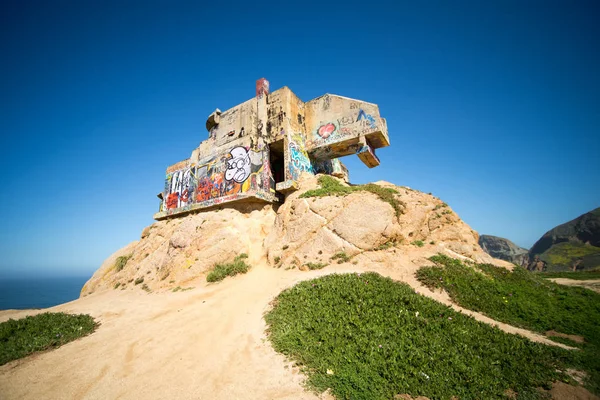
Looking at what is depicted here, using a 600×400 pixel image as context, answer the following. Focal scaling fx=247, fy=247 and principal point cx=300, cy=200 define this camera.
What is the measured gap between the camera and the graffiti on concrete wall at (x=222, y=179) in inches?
765

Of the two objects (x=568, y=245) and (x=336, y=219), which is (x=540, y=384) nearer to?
(x=336, y=219)

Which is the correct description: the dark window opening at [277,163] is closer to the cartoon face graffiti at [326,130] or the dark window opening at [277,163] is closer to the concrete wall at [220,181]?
the concrete wall at [220,181]

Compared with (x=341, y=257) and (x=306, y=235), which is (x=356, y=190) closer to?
(x=306, y=235)

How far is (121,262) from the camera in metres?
22.0

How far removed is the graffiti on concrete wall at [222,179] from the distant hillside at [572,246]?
44.3 metres

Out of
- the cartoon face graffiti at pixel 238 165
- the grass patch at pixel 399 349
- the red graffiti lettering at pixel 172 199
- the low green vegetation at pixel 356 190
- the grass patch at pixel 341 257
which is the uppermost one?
the cartoon face graffiti at pixel 238 165

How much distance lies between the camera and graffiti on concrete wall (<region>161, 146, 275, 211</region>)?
19438 millimetres

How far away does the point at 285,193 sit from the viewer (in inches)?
788

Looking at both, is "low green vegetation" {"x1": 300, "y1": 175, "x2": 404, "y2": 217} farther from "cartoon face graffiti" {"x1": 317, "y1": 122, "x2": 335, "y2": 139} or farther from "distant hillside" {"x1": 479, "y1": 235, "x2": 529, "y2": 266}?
"distant hillside" {"x1": 479, "y1": 235, "x2": 529, "y2": 266}

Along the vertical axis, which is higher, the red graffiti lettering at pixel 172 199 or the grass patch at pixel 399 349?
the red graffiti lettering at pixel 172 199

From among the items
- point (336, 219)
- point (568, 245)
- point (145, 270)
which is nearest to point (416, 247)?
point (336, 219)

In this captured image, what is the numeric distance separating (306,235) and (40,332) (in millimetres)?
11695

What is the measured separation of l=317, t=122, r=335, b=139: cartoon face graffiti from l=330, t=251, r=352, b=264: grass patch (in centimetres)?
1156

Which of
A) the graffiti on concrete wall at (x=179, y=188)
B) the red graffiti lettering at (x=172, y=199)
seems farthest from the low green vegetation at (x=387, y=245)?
the red graffiti lettering at (x=172, y=199)
